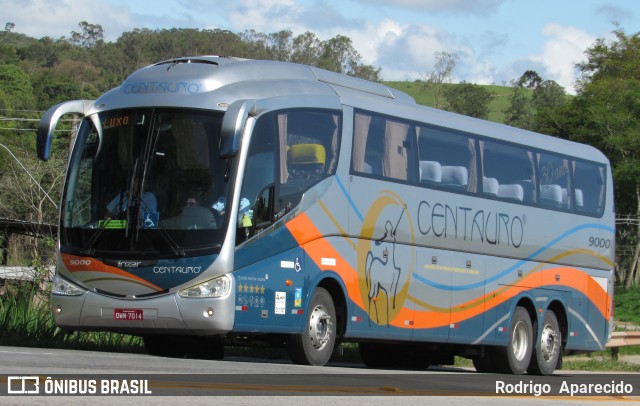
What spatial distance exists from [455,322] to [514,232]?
2114 mm

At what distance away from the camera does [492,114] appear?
140625 millimetres

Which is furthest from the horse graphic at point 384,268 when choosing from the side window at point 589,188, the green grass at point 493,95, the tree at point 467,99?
the green grass at point 493,95

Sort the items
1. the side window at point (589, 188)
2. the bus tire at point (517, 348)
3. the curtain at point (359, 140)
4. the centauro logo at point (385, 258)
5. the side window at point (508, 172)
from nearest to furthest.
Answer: the curtain at point (359, 140) < the centauro logo at point (385, 258) < the side window at point (508, 172) < the bus tire at point (517, 348) < the side window at point (589, 188)

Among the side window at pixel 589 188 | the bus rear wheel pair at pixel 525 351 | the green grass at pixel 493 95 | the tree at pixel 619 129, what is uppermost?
the green grass at pixel 493 95

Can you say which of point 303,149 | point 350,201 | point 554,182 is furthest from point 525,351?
point 303,149

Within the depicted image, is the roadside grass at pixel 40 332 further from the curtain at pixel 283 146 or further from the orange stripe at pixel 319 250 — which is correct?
the curtain at pixel 283 146

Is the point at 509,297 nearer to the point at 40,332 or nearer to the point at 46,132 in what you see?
the point at 40,332

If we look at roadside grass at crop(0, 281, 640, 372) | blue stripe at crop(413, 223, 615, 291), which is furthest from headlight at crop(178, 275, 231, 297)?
blue stripe at crop(413, 223, 615, 291)

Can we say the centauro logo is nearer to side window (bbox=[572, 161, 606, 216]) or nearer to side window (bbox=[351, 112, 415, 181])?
side window (bbox=[351, 112, 415, 181])

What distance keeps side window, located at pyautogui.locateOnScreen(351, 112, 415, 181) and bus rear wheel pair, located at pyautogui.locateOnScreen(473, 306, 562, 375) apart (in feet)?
13.7

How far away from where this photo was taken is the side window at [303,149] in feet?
49.9

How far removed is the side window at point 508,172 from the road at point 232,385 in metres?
5.97

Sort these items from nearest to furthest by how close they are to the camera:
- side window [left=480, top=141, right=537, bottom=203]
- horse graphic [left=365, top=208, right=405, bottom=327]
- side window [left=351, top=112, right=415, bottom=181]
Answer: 1. side window [left=351, top=112, right=415, bottom=181]
2. horse graphic [left=365, top=208, right=405, bottom=327]
3. side window [left=480, top=141, right=537, bottom=203]

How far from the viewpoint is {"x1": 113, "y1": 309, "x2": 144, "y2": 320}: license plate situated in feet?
47.8
